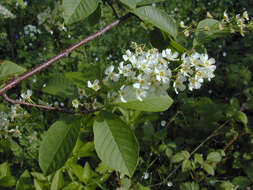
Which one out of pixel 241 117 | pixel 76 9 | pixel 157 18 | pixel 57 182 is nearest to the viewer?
pixel 76 9

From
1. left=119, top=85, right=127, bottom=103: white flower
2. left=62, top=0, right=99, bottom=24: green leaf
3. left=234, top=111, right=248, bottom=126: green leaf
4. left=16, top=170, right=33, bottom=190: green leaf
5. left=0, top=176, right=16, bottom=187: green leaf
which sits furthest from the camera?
left=234, top=111, right=248, bottom=126: green leaf

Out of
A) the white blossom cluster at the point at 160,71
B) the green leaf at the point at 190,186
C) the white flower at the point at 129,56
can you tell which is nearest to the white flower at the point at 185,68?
the white blossom cluster at the point at 160,71

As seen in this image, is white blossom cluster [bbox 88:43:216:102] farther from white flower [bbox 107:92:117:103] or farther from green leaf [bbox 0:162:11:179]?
green leaf [bbox 0:162:11:179]

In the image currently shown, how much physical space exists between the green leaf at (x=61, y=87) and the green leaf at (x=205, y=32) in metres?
0.68

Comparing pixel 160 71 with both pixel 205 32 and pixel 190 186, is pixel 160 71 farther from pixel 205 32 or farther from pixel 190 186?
pixel 190 186

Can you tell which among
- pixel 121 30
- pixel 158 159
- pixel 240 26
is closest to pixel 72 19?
pixel 240 26

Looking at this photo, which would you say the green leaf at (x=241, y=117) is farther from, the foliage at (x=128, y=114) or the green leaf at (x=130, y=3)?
the green leaf at (x=130, y=3)

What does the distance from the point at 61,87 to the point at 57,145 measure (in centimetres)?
43

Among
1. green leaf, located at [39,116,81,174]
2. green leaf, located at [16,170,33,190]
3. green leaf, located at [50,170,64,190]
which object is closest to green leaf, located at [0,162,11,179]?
green leaf, located at [16,170,33,190]

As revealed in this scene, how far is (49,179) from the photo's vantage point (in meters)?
1.79

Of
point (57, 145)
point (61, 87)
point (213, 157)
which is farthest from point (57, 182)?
point (213, 157)

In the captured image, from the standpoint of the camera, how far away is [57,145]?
0.95 m

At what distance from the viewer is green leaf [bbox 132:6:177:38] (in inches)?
34.6

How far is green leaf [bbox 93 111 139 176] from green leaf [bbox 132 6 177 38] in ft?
1.30
